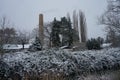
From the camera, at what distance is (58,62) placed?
29.4ft

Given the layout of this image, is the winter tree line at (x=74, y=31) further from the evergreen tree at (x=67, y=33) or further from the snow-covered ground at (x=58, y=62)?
the snow-covered ground at (x=58, y=62)

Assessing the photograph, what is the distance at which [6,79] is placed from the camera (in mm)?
7656

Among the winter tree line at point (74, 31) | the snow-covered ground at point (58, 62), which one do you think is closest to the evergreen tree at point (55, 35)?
the winter tree line at point (74, 31)

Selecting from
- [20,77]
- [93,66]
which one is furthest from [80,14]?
[20,77]

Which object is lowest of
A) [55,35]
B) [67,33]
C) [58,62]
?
[58,62]

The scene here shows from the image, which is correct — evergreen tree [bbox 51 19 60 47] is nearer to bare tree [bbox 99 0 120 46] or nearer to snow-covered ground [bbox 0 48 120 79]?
bare tree [bbox 99 0 120 46]

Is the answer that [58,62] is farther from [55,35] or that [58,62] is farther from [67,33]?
[67,33]

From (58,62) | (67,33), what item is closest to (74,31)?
(67,33)

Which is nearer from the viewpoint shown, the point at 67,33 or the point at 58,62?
the point at 58,62

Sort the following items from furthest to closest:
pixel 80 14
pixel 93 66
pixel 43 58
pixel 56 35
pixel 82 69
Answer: pixel 80 14, pixel 56 35, pixel 93 66, pixel 82 69, pixel 43 58

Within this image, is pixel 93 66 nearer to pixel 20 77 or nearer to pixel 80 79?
pixel 80 79

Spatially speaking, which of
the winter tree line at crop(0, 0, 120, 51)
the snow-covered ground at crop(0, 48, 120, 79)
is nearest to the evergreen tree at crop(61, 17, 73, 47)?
the winter tree line at crop(0, 0, 120, 51)

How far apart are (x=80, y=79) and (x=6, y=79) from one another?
341 cm

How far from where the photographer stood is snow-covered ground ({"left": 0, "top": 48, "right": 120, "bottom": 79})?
8.20 m
